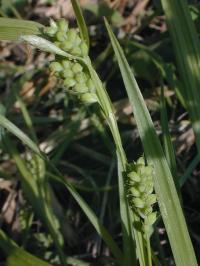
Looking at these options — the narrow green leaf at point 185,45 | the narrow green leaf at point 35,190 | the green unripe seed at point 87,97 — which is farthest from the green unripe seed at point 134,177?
the narrow green leaf at point 35,190

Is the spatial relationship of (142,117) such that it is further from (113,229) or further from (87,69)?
(113,229)

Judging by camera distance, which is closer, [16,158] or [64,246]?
[16,158]

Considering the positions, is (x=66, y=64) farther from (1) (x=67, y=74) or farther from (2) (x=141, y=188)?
(2) (x=141, y=188)

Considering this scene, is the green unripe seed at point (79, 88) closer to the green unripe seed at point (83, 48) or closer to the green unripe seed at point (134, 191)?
the green unripe seed at point (83, 48)

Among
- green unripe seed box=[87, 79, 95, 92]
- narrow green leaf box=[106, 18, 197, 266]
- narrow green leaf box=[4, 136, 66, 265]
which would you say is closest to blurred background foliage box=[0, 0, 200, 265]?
narrow green leaf box=[4, 136, 66, 265]

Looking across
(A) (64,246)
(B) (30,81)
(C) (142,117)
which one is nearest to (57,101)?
(B) (30,81)

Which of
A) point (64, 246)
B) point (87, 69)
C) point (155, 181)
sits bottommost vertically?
point (64, 246)

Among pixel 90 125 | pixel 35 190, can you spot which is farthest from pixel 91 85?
pixel 90 125

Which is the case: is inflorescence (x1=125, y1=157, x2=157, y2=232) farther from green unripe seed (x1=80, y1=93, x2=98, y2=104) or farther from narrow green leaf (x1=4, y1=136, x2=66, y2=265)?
narrow green leaf (x1=4, y1=136, x2=66, y2=265)

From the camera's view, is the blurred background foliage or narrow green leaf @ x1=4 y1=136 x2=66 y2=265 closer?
narrow green leaf @ x1=4 y1=136 x2=66 y2=265
